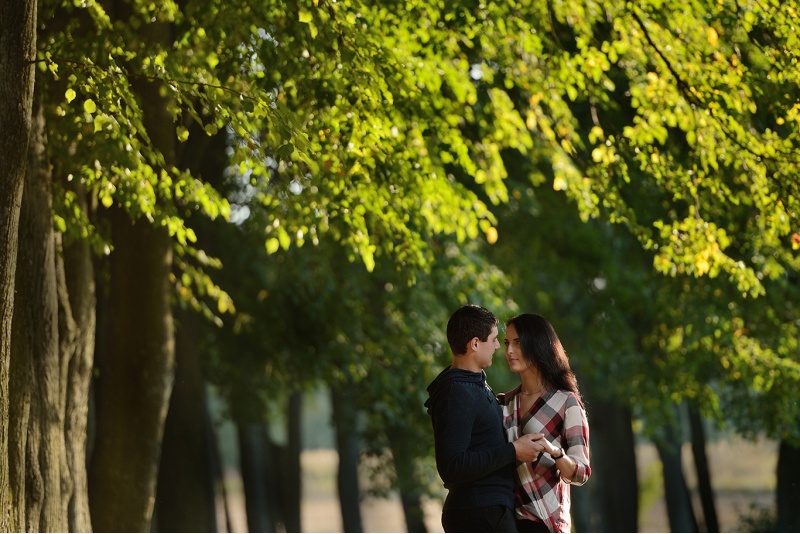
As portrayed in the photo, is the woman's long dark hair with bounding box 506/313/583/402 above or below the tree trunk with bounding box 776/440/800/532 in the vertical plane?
above

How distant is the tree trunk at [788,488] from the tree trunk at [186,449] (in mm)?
8590

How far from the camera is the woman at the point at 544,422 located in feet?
17.0

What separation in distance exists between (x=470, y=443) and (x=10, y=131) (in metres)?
3.19

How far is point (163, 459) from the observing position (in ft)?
48.0

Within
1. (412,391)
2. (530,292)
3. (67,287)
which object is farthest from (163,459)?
(530,292)

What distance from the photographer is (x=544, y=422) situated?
17.2 feet

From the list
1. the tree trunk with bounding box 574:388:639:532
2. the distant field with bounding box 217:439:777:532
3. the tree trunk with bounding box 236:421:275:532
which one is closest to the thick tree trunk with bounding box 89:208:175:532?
the tree trunk with bounding box 574:388:639:532

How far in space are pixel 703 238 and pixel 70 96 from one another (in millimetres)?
5030

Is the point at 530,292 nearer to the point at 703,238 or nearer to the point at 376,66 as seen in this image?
the point at 703,238

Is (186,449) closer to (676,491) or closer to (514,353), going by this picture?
(514,353)

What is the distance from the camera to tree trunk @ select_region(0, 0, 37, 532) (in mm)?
6547

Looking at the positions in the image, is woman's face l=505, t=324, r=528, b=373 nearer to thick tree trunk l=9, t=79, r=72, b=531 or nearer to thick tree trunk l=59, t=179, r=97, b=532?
thick tree trunk l=9, t=79, r=72, b=531

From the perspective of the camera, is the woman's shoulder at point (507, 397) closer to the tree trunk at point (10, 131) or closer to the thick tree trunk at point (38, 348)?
the tree trunk at point (10, 131)

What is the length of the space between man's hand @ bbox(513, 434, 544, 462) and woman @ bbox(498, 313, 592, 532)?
0.12 metres
